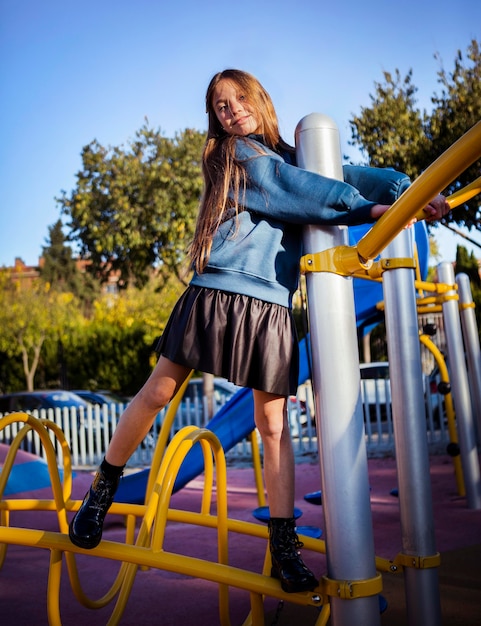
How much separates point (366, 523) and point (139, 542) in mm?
1012

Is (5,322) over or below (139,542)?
over

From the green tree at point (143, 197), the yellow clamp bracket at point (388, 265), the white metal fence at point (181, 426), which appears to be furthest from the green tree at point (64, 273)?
the yellow clamp bracket at point (388, 265)

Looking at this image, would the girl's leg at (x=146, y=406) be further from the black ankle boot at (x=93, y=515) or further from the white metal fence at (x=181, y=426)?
the white metal fence at (x=181, y=426)

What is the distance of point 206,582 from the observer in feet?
10.1

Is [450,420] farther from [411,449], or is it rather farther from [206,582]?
[411,449]

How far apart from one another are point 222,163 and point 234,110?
0.60ft

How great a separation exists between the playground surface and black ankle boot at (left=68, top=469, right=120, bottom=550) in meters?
0.68

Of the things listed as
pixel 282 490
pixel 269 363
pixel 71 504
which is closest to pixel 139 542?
pixel 71 504

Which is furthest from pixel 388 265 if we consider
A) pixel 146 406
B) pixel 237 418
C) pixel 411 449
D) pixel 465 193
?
pixel 237 418

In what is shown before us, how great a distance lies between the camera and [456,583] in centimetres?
265

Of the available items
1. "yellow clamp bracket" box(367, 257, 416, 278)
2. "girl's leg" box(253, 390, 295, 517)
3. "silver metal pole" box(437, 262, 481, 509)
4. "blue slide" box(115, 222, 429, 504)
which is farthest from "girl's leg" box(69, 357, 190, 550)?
"silver metal pole" box(437, 262, 481, 509)

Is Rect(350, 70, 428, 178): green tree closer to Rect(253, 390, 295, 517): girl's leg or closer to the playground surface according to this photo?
the playground surface

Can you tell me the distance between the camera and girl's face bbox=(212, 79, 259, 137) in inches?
74.9

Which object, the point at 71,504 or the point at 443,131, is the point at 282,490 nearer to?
the point at 71,504
